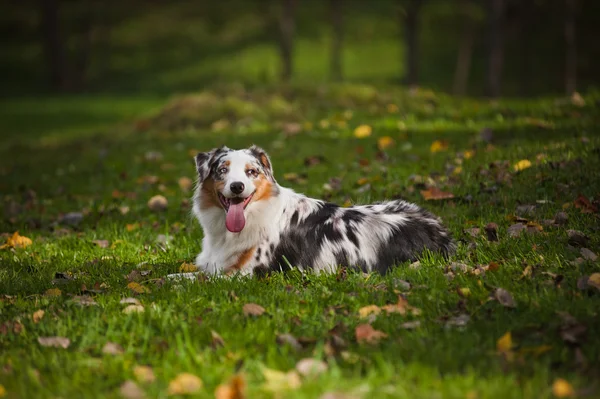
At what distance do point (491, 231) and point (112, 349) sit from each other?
Result: 3.70 m

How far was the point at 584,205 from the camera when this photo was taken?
6203mm

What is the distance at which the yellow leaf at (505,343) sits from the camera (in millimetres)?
3621

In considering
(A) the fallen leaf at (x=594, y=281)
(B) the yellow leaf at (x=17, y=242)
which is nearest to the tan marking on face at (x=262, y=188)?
(A) the fallen leaf at (x=594, y=281)

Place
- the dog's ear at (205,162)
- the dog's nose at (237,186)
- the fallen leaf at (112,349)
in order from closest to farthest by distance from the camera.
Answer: the fallen leaf at (112,349)
the dog's nose at (237,186)
the dog's ear at (205,162)

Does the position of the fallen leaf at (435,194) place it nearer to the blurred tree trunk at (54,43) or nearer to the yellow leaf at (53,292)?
the yellow leaf at (53,292)

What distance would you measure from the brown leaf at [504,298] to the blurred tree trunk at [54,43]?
37.1 m

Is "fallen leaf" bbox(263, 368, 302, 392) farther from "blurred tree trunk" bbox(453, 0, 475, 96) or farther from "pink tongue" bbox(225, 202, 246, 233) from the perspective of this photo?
"blurred tree trunk" bbox(453, 0, 475, 96)

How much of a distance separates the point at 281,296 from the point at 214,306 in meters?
0.51

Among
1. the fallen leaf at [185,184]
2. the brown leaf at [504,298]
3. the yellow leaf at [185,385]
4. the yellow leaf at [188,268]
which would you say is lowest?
the yellow leaf at [188,268]

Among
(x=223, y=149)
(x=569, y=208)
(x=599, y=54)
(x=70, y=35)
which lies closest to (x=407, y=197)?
(x=569, y=208)

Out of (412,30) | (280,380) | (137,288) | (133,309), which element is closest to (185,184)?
(137,288)

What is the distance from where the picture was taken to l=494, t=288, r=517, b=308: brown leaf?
4.16m

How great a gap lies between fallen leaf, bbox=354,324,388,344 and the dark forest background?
2714cm

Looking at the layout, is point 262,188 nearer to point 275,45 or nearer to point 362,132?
point 362,132
